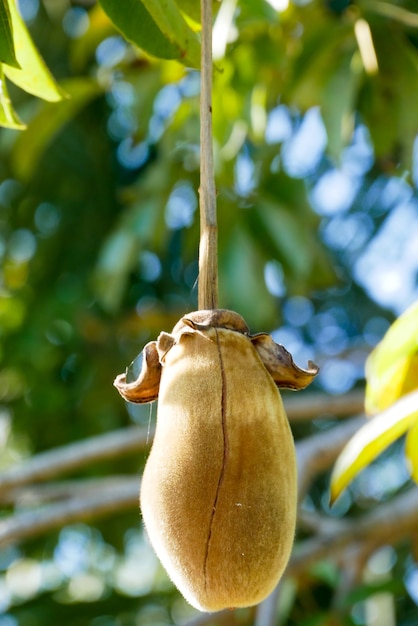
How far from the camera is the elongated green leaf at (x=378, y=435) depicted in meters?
0.85

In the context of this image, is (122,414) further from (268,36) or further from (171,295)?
(268,36)

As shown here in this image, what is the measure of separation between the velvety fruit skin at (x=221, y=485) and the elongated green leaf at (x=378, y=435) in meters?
0.16

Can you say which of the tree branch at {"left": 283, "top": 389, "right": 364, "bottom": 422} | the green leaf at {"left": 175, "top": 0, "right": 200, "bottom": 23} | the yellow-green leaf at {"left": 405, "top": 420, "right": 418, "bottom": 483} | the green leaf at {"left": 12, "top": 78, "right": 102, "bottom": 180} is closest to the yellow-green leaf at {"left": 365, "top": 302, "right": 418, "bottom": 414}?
the yellow-green leaf at {"left": 405, "top": 420, "right": 418, "bottom": 483}

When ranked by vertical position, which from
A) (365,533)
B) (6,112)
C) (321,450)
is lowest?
(365,533)

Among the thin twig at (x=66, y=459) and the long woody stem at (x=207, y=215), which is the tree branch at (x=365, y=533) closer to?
the thin twig at (x=66, y=459)

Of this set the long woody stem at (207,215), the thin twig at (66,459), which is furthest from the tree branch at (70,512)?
the long woody stem at (207,215)

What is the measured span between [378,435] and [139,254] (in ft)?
6.07

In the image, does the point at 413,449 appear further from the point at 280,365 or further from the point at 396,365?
the point at 280,365

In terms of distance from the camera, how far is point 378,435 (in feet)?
2.83

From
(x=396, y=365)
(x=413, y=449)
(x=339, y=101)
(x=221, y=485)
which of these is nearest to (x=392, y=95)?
(x=339, y=101)

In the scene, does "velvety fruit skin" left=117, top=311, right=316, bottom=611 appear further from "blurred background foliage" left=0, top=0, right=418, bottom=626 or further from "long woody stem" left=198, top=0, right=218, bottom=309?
"blurred background foliage" left=0, top=0, right=418, bottom=626

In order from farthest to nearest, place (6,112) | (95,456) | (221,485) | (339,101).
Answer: (95,456) → (339,101) → (6,112) → (221,485)

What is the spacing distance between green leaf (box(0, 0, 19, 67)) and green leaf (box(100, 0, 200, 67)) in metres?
0.10

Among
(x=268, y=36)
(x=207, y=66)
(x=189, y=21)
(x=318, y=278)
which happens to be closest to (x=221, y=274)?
(x=318, y=278)
